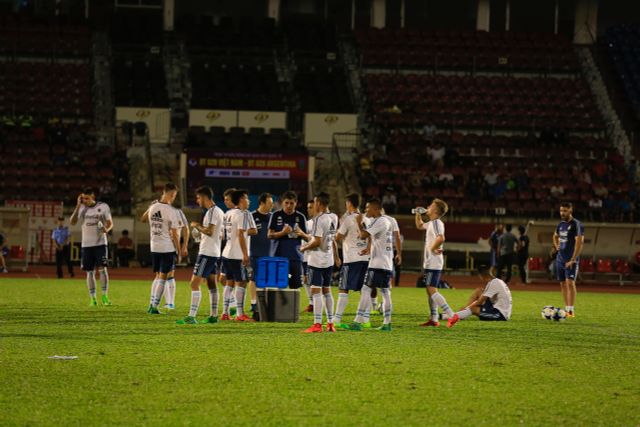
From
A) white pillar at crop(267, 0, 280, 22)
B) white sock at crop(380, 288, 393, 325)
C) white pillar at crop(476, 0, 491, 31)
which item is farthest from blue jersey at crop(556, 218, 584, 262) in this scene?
white pillar at crop(476, 0, 491, 31)

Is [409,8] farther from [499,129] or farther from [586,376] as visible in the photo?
[586,376]

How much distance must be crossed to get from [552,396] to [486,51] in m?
44.7

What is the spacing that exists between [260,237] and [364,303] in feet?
11.6

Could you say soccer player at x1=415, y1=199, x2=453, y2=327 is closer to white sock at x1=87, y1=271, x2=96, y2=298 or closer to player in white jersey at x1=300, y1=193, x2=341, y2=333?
player in white jersey at x1=300, y1=193, x2=341, y2=333

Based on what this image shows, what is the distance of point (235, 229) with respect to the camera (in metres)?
17.5

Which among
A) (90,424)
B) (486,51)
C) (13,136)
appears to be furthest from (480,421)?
(486,51)

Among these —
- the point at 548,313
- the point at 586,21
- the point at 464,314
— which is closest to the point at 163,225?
the point at 464,314

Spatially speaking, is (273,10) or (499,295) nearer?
(499,295)

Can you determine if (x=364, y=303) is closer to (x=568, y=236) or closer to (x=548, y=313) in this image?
(x=548, y=313)

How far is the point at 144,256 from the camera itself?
37812 mm

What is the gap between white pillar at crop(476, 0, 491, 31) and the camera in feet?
184

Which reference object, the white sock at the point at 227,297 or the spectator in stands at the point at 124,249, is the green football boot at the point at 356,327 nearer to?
the white sock at the point at 227,297

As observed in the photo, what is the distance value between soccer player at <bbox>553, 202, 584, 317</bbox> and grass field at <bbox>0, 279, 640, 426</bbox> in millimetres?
→ 2200

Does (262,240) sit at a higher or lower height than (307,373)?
higher
